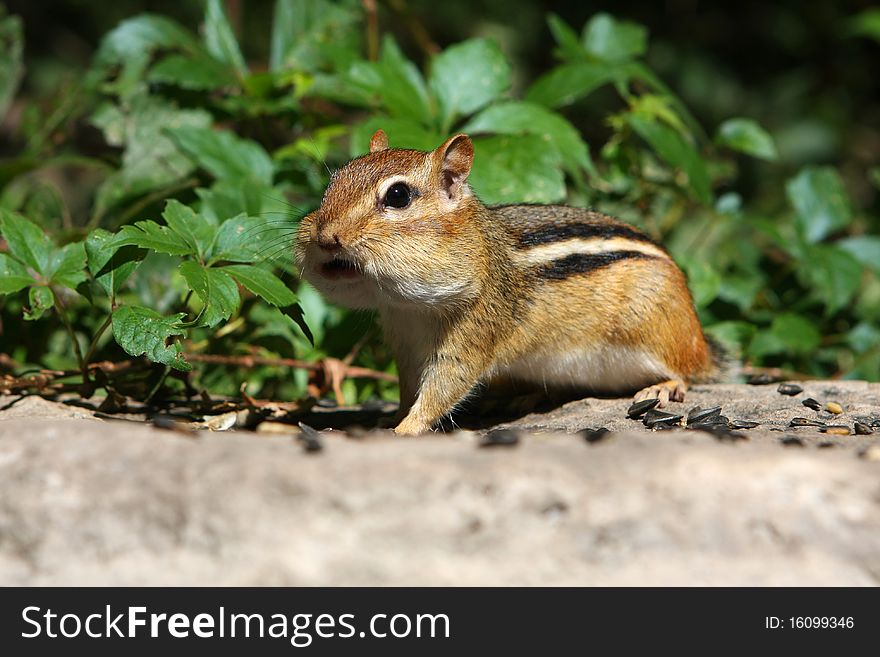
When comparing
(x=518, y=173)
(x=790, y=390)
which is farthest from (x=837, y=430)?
(x=518, y=173)

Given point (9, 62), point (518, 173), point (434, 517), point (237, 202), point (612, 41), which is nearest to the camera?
point (434, 517)

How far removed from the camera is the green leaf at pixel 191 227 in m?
3.40

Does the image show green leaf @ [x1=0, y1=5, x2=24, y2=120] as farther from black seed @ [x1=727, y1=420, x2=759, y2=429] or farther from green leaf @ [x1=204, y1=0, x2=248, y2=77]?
black seed @ [x1=727, y1=420, x2=759, y2=429]

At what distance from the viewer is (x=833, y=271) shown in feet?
16.6

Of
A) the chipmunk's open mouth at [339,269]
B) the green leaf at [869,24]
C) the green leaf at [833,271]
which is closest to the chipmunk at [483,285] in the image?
the chipmunk's open mouth at [339,269]

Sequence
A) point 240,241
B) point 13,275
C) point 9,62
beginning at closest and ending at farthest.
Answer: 1. point 240,241
2. point 13,275
3. point 9,62

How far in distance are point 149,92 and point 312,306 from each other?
1.56 meters

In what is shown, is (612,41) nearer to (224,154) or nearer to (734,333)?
(734,333)

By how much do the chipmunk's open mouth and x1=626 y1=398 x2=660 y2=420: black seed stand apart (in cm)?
113

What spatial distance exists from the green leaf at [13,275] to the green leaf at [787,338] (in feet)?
10.8

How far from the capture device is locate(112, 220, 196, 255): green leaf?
3178mm

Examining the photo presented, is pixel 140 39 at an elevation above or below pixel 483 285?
above

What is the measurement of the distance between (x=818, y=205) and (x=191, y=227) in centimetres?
346

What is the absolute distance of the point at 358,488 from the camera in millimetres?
2336
